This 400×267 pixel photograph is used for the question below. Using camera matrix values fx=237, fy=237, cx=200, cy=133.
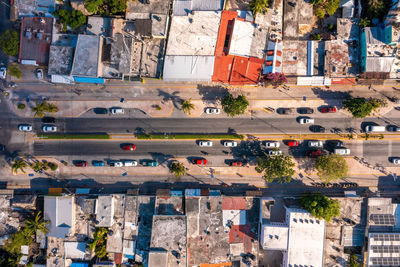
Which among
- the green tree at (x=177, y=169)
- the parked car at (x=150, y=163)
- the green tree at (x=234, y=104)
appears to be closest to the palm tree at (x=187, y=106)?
the green tree at (x=234, y=104)

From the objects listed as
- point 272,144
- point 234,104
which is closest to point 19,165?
point 234,104

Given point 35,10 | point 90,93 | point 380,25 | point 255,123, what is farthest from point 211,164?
point 35,10

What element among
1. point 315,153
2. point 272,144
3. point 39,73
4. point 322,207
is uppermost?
point 39,73

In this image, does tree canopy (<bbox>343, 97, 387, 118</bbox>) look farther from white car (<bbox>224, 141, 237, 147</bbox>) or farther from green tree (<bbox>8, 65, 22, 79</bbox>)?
green tree (<bbox>8, 65, 22, 79</bbox>)

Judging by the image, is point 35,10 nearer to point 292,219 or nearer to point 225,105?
point 225,105

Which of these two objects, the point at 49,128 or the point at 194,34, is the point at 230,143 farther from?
the point at 49,128

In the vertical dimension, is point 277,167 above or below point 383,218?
above
